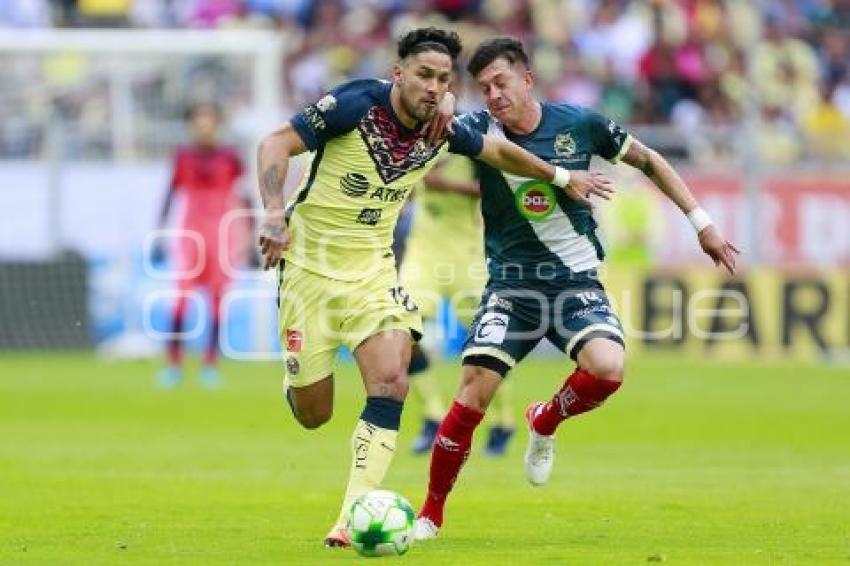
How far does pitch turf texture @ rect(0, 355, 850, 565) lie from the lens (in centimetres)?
1021

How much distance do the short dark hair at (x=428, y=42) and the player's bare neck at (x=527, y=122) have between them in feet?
3.79

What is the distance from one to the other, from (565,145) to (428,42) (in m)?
1.45

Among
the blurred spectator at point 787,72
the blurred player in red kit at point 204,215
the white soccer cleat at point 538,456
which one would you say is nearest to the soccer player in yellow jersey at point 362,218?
the white soccer cleat at point 538,456

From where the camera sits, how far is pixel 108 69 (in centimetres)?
2739

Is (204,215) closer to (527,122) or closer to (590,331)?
(527,122)

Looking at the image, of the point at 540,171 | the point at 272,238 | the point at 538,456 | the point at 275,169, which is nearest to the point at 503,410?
the point at 538,456

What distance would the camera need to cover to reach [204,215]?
75.0 feet

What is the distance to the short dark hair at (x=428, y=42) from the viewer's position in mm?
10211

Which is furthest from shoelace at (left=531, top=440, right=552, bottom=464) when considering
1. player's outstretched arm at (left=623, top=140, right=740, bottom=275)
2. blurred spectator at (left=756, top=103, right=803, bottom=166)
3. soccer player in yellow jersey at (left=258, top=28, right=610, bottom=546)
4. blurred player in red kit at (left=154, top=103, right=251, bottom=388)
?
blurred spectator at (left=756, top=103, right=803, bottom=166)

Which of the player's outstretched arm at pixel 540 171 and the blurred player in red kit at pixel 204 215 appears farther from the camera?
the blurred player in red kit at pixel 204 215

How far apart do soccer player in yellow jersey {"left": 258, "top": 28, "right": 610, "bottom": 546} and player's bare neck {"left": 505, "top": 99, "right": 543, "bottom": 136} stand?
55 cm

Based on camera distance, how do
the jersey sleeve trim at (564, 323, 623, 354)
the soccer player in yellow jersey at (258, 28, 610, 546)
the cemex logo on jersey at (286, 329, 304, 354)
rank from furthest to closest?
1. the jersey sleeve trim at (564, 323, 623, 354)
2. the cemex logo on jersey at (286, 329, 304, 354)
3. the soccer player in yellow jersey at (258, 28, 610, 546)

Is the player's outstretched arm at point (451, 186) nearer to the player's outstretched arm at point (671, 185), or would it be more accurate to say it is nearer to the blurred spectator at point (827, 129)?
the player's outstretched arm at point (671, 185)

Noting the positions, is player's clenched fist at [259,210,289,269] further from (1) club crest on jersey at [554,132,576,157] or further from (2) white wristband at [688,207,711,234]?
(2) white wristband at [688,207,711,234]
